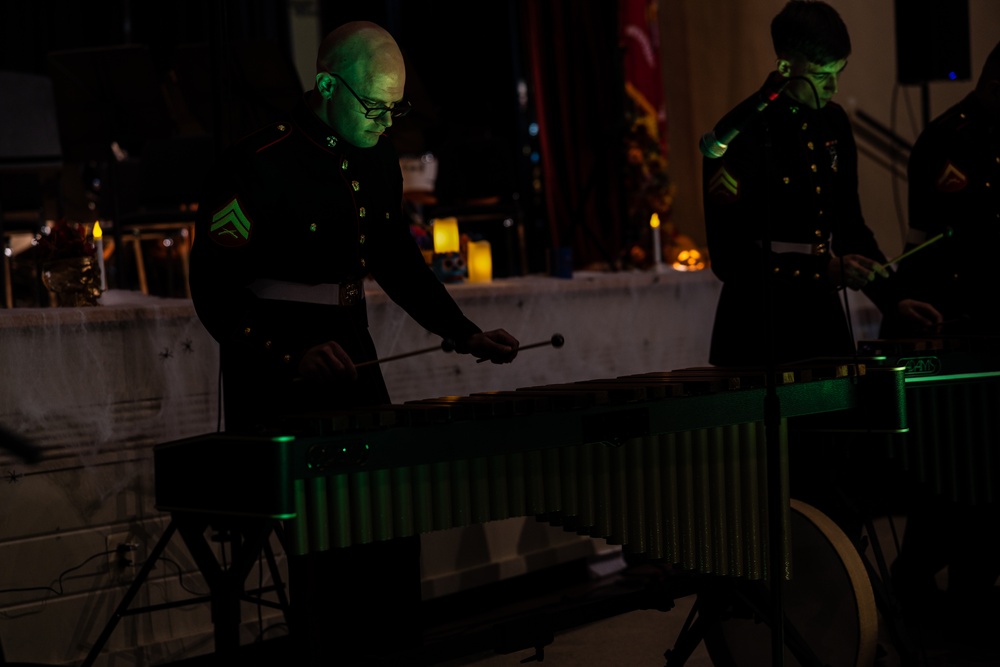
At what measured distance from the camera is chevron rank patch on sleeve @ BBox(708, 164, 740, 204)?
10.8ft

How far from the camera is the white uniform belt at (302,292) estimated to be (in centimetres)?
267

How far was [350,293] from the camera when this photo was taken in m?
2.76

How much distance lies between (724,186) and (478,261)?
5.39 feet

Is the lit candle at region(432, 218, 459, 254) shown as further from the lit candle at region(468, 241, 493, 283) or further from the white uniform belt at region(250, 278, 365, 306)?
the white uniform belt at region(250, 278, 365, 306)

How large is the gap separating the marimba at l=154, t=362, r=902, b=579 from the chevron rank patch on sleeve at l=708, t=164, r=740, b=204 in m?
0.57

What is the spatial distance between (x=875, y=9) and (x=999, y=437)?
4.51 metres

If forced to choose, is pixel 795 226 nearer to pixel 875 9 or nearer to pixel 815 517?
pixel 815 517

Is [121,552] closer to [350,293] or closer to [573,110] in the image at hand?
[350,293]

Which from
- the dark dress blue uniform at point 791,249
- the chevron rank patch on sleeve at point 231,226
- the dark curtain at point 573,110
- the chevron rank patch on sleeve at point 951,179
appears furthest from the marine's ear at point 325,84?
the dark curtain at point 573,110

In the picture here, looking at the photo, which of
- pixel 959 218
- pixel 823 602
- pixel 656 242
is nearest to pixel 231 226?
pixel 823 602

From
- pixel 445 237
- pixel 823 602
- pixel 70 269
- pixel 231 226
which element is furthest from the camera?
pixel 445 237

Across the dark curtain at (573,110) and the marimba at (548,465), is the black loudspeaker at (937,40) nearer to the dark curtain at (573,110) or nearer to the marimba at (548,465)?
the dark curtain at (573,110)

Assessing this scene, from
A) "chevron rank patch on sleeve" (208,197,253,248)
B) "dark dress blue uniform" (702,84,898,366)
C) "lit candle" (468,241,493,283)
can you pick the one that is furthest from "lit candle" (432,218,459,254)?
"chevron rank patch on sleeve" (208,197,253,248)

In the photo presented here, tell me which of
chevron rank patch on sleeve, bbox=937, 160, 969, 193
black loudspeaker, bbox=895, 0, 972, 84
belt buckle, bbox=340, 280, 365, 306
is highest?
black loudspeaker, bbox=895, 0, 972, 84
